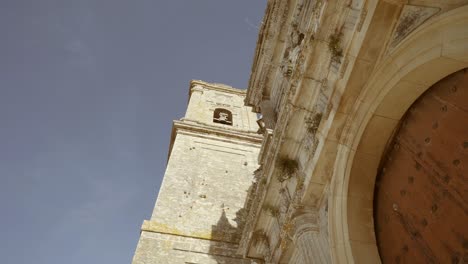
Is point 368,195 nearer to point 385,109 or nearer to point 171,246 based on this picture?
point 385,109

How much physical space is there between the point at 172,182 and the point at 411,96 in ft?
27.6

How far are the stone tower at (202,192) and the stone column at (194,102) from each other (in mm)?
51

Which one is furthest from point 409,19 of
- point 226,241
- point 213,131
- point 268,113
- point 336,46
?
point 213,131

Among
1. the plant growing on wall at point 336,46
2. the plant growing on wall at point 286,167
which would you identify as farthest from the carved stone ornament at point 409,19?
the plant growing on wall at point 286,167

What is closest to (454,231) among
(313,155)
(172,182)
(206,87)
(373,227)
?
(373,227)

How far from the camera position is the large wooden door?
8.32 ft

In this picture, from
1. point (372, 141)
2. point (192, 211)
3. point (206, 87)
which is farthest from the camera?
point (206, 87)

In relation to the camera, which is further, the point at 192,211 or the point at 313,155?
the point at 192,211

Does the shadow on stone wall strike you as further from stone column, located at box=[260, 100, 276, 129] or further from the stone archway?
the stone archway

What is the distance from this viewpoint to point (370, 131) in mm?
3449

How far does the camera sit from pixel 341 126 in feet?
12.3

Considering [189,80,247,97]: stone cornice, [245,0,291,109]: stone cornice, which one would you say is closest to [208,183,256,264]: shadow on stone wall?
[245,0,291,109]: stone cornice

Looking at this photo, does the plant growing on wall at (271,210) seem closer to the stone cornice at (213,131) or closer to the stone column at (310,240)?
the stone column at (310,240)

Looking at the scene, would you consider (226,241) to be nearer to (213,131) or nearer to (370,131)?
(213,131)
